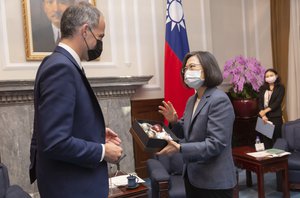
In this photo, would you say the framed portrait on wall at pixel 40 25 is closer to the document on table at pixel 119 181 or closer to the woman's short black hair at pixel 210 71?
the document on table at pixel 119 181

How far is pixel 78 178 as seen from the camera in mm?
1192

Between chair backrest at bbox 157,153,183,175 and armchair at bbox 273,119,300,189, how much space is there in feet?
4.07

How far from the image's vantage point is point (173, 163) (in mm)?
3385

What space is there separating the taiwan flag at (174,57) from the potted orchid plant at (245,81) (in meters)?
1.04

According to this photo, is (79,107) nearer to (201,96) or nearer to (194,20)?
(201,96)

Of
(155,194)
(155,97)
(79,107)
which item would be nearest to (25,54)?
(155,97)

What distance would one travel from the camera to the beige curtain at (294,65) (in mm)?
5375

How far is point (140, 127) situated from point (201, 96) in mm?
448

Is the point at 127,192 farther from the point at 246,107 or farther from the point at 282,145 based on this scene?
the point at 246,107

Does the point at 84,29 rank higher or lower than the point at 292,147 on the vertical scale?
higher

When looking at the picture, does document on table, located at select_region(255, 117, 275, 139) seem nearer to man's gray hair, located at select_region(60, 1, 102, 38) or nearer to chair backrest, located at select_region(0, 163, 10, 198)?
chair backrest, located at select_region(0, 163, 10, 198)

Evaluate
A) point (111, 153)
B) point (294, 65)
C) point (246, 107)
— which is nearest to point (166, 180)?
point (111, 153)

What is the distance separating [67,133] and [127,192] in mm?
1551

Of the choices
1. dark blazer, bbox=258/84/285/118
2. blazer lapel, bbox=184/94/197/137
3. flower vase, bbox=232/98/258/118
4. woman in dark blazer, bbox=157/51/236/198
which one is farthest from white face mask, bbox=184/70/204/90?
flower vase, bbox=232/98/258/118
